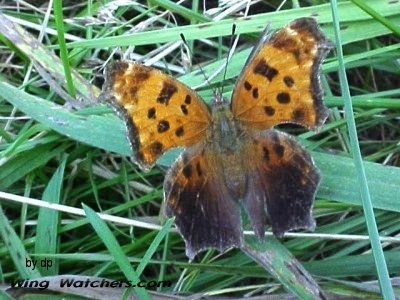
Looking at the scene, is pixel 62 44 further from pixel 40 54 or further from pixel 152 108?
pixel 152 108

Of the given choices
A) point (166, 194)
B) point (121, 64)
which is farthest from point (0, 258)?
point (121, 64)

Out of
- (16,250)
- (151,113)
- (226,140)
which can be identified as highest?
(151,113)

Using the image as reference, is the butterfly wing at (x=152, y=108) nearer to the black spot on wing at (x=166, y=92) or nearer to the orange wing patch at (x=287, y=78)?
the black spot on wing at (x=166, y=92)

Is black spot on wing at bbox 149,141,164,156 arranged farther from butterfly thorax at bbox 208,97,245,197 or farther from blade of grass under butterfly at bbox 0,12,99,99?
blade of grass under butterfly at bbox 0,12,99,99

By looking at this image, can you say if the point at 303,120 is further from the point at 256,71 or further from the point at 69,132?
the point at 69,132

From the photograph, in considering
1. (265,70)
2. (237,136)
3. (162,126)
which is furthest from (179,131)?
(265,70)

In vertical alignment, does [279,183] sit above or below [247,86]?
below

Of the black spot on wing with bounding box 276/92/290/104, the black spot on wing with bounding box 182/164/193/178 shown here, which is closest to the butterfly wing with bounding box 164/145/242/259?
the black spot on wing with bounding box 182/164/193/178
